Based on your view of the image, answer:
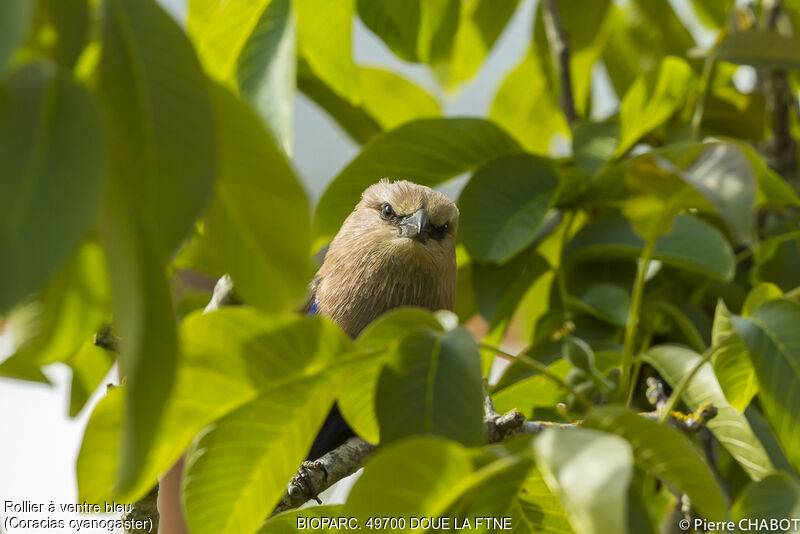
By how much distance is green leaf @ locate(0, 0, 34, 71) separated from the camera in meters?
0.52

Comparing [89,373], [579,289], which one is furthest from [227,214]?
[579,289]

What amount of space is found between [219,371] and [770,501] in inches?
23.5

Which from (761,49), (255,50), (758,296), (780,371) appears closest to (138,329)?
(255,50)

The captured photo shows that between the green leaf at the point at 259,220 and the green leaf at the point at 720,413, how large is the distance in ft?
2.88

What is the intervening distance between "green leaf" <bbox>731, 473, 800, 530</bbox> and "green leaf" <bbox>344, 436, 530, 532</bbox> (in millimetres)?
337

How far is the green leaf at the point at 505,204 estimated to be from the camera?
5.35 feet

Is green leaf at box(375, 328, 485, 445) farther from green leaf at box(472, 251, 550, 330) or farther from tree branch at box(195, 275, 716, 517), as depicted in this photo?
green leaf at box(472, 251, 550, 330)

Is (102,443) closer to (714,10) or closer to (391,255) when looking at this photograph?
(391,255)

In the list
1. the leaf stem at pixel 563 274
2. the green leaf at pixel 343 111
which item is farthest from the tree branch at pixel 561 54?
the green leaf at pixel 343 111

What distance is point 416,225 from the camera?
177 cm

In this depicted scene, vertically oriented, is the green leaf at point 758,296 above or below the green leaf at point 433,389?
below

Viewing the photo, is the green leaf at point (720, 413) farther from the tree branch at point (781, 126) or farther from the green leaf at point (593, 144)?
the tree branch at point (781, 126)

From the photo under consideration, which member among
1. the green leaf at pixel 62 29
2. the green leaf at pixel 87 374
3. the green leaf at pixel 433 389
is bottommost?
the green leaf at pixel 87 374

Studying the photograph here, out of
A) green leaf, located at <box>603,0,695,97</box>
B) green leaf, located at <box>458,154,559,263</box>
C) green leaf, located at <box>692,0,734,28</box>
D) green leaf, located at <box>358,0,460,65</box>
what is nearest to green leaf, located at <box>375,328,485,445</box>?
green leaf, located at <box>458,154,559,263</box>
